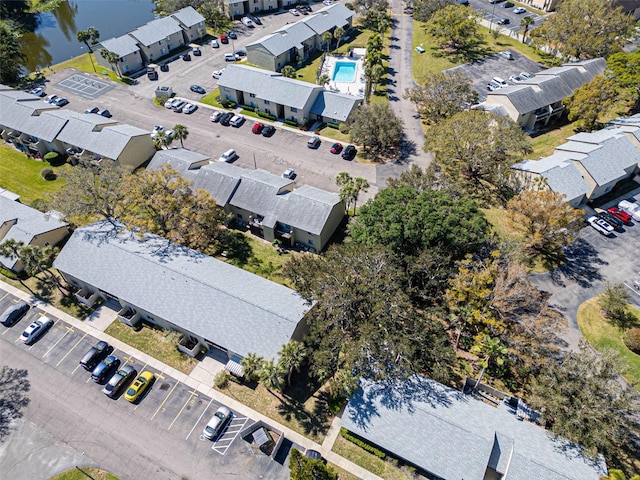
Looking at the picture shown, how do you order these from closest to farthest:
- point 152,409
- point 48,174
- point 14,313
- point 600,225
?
1. point 152,409
2. point 14,313
3. point 600,225
4. point 48,174

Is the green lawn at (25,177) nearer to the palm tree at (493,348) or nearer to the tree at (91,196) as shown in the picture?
the tree at (91,196)

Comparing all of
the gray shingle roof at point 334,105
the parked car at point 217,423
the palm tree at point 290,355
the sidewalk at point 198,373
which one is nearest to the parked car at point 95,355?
the sidewalk at point 198,373

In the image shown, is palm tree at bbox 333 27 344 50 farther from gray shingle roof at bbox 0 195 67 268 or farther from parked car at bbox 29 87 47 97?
gray shingle roof at bbox 0 195 67 268

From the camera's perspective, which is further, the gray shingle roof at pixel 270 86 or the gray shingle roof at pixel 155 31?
the gray shingle roof at pixel 155 31

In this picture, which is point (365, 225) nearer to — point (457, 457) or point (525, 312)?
point (525, 312)

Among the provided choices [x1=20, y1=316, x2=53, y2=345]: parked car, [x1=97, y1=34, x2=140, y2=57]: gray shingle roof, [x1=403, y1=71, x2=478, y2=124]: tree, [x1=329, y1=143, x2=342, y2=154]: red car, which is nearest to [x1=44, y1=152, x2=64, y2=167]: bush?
[x1=97, y1=34, x2=140, y2=57]: gray shingle roof

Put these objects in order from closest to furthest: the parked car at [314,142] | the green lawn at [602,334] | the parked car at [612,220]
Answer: the green lawn at [602,334] → the parked car at [612,220] → the parked car at [314,142]

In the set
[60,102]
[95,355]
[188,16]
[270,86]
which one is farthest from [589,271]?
[188,16]

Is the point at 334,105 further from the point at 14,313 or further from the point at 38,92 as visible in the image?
the point at 38,92
